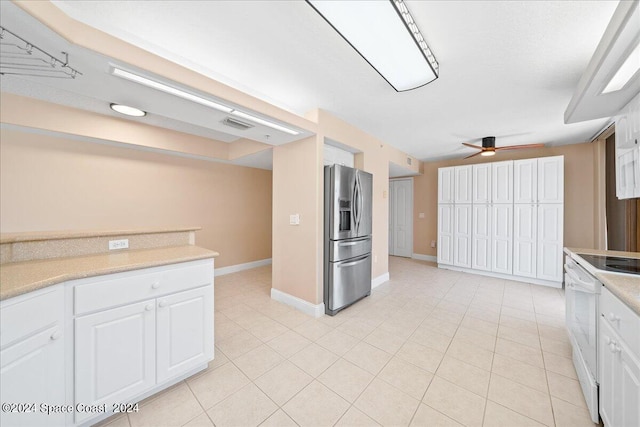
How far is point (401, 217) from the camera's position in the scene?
21.4 feet

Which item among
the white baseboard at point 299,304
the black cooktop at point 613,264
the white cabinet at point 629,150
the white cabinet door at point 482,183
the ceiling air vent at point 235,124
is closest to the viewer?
the black cooktop at point 613,264

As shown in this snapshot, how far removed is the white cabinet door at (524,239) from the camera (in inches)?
161

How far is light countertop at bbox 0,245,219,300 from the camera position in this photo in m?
1.08

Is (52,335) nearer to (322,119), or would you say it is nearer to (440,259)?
(322,119)

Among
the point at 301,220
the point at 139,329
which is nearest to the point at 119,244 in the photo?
the point at 139,329

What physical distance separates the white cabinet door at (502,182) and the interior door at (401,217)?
2065mm

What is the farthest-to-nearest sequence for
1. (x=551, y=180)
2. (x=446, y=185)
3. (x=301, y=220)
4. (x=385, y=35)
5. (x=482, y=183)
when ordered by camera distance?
(x=446, y=185), (x=482, y=183), (x=551, y=180), (x=301, y=220), (x=385, y=35)

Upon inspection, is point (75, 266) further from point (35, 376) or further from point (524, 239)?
point (524, 239)

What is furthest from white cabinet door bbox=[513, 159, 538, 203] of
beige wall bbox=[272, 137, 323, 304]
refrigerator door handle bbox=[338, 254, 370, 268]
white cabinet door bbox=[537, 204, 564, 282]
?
beige wall bbox=[272, 137, 323, 304]

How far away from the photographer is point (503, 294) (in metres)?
3.62

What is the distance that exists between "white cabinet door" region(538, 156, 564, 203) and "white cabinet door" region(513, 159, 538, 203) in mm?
65

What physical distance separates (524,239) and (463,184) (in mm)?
1479

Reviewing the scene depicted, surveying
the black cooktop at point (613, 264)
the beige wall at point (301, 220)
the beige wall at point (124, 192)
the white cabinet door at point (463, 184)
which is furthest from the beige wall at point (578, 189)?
the beige wall at point (124, 192)

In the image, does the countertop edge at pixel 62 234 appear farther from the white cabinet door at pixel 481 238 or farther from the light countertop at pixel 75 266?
the white cabinet door at pixel 481 238
